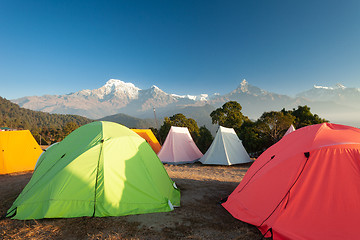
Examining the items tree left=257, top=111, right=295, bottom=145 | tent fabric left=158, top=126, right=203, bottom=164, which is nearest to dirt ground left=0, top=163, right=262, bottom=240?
tent fabric left=158, top=126, right=203, bottom=164

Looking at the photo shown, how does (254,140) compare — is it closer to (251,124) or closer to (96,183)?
(251,124)

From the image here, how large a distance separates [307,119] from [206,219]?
2505 cm

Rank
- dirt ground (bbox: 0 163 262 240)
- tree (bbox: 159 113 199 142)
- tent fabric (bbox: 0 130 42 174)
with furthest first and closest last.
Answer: tree (bbox: 159 113 199 142) < tent fabric (bbox: 0 130 42 174) < dirt ground (bbox: 0 163 262 240)

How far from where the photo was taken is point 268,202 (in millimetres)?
3705

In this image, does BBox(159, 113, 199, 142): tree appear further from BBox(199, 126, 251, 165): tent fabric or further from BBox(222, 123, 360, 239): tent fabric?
BBox(222, 123, 360, 239): tent fabric

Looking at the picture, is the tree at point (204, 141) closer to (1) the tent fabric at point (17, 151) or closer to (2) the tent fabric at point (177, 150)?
(2) the tent fabric at point (177, 150)

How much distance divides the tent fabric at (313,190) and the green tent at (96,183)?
2.45 metres

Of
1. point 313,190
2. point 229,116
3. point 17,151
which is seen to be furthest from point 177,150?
point 229,116

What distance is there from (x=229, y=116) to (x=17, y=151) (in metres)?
26.7

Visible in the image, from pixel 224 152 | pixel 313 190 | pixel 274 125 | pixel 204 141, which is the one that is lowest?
pixel 204 141

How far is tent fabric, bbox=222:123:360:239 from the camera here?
298 cm

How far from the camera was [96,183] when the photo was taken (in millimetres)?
4281

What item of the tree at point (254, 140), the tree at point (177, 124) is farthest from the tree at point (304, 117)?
the tree at point (177, 124)

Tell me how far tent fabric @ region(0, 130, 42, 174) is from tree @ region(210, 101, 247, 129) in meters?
24.9
